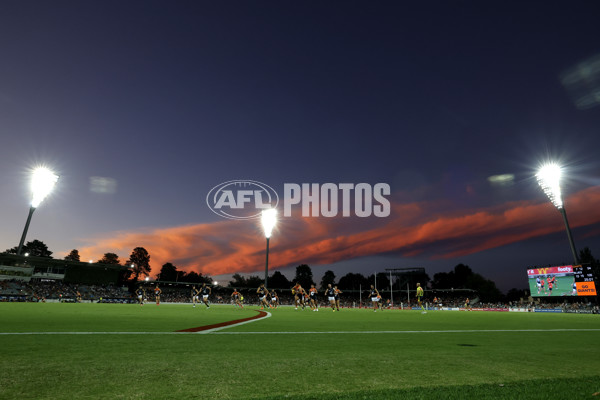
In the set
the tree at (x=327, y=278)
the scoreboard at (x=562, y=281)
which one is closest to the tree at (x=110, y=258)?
the tree at (x=327, y=278)

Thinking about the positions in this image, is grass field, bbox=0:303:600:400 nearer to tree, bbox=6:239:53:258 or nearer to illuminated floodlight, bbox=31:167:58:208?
illuminated floodlight, bbox=31:167:58:208

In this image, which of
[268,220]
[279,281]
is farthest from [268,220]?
[279,281]

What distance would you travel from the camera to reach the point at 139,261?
446 ft

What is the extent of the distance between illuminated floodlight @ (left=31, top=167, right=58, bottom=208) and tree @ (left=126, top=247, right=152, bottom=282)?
98.8 meters

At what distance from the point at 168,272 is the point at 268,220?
107131mm

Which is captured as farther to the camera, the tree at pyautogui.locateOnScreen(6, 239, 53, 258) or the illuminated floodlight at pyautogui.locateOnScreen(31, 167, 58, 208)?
the tree at pyautogui.locateOnScreen(6, 239, 53, 258)

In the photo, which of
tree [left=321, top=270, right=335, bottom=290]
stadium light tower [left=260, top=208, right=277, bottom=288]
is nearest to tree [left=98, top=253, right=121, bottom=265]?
tree [left=321, top=270, right=335, bottom=290]

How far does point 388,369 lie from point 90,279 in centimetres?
8864

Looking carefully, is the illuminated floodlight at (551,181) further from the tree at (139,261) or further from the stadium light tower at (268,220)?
the tree at (139,261)

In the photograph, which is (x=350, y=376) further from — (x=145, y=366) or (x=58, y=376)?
(x=58, y=376)

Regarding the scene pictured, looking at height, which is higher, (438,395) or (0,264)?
(0,264)

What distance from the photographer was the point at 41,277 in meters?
71.1

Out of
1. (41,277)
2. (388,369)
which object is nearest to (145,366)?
(388,369)

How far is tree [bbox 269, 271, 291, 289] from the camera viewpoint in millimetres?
131000
